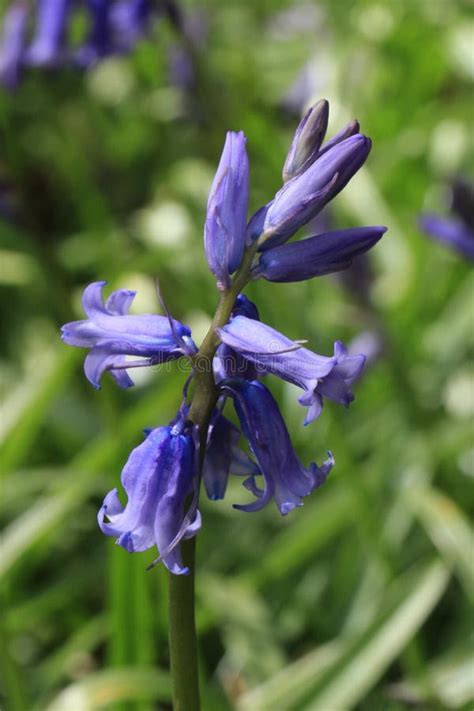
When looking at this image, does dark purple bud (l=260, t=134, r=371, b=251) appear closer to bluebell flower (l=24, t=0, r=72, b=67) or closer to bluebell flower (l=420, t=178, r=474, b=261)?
bluebell flower (l=420, t=178, r=474, b=261)

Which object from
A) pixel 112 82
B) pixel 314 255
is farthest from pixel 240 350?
Result: pixel 112 82

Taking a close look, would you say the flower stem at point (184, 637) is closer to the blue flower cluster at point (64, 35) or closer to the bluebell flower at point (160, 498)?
the bluebell flower at point (160, 498)

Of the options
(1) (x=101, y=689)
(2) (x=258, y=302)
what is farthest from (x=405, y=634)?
(2) (x=258, y=302)

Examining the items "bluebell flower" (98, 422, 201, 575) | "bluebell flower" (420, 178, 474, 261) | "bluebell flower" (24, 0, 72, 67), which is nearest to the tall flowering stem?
"bluebell flower" (98, 422, 201, 575)

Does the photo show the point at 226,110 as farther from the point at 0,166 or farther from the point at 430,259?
the point at 430,259

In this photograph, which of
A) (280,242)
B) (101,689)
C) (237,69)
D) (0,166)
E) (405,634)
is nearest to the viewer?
(280,242)

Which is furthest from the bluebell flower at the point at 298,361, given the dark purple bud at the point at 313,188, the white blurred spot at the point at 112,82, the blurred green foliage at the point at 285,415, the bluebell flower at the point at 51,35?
the white blurred spot at the point at 112,82
